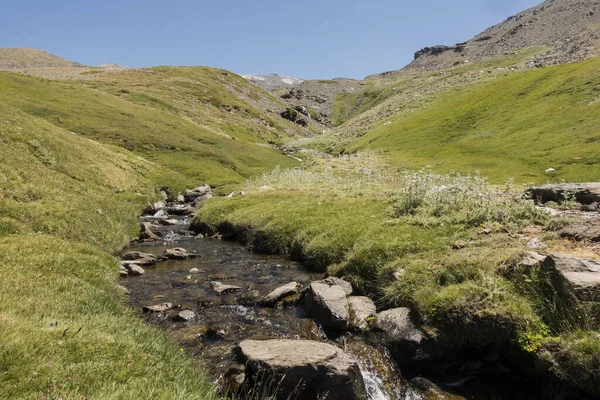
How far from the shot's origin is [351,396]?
8820 millimetres

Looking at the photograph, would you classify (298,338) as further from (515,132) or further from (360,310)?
(515,132)

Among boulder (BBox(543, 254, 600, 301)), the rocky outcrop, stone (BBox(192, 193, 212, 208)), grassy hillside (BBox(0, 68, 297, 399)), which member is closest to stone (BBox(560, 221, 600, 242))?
boulder (BBox(543, 254, 600, 301))

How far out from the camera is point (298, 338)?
39.4 feet

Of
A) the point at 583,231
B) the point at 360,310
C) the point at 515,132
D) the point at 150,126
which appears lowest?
the point at 360,310

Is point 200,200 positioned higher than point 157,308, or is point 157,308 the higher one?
point 200,200

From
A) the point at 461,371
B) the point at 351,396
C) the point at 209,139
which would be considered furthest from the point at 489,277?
the point at 209,139

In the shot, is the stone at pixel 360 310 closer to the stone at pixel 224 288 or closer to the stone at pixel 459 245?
the stone at pixel 459 245

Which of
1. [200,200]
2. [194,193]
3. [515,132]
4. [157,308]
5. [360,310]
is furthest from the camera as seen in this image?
[515,132]

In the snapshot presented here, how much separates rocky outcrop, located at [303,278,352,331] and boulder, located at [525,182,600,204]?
13324 millimetres

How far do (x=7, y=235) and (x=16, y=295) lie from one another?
874 centimetres

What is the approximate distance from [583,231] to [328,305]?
384 inches

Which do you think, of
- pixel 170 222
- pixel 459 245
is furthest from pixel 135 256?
pixel 459 245

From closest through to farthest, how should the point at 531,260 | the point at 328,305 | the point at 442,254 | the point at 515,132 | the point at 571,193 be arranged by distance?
the point at 531,260
the point at 328,305
the point at 442,254
the point at 571,193
the point at 515,132

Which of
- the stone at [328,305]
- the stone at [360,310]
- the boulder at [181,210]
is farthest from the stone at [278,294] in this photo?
the boulder at [181,210]
